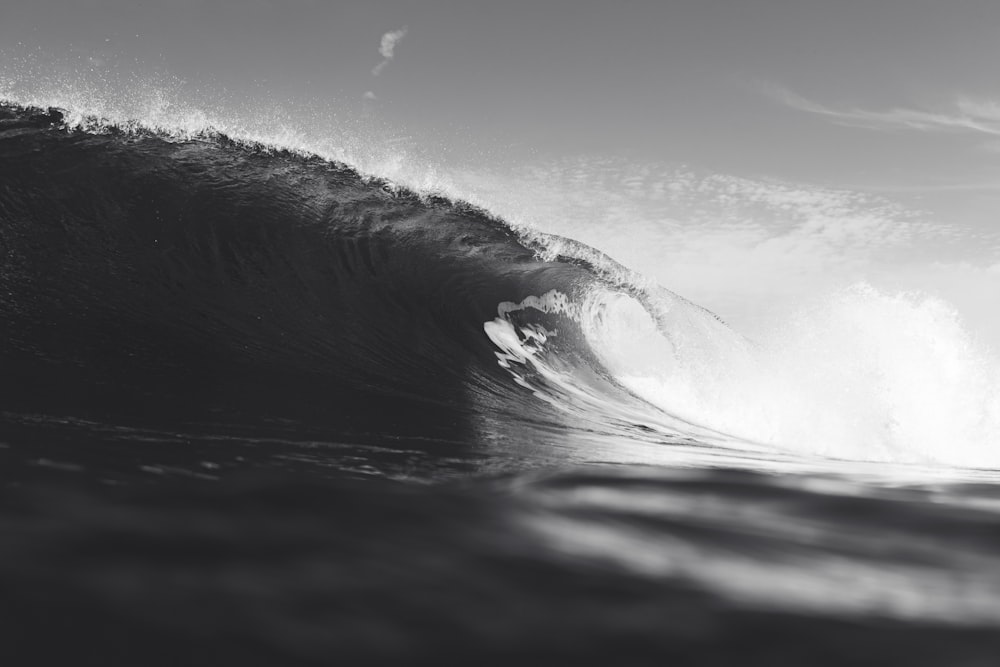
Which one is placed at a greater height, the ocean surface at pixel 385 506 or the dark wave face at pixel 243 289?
the dark wave face at pixel 243 289

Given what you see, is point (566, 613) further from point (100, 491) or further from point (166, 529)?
point (100, 491)

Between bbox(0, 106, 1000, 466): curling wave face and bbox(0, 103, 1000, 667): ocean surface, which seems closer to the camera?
bbox(0, 103, 1000, 667): ocean surface

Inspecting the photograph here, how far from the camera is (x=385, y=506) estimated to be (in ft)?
4.85

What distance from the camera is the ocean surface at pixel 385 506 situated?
96 centimetres

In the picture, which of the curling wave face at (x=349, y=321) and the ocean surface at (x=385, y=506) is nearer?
the ocean surface at (x=385, y=506)

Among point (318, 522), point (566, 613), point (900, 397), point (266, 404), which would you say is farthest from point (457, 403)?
point (900, 397)

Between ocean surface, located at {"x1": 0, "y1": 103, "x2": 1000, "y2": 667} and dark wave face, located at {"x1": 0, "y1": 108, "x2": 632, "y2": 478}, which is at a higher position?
dark wave face, located at {"x1": 0, "y1": 108, "x2": 632, "y2": 478}

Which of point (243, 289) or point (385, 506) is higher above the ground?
point (243, 289)

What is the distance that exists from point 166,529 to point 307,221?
22.4 feet

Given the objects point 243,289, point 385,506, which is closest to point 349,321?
point 243,289

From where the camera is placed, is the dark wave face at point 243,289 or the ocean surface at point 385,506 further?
the dark wave face at point 243,289

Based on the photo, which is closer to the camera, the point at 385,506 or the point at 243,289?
the point at 385,506

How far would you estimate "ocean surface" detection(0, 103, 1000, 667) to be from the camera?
0.96m

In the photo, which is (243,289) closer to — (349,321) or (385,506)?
(349,321)
